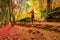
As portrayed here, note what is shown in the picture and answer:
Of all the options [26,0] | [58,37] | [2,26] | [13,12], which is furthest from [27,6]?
[58,37]

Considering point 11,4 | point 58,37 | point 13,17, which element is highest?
point 11,4

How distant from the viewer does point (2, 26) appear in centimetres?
380

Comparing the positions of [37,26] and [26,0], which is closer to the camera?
[37,26]

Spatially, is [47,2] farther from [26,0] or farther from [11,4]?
[11,4]

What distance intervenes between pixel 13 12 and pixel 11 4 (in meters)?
0.24

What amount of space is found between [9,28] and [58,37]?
1181 millimetres

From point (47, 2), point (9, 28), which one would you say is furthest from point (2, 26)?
point (47, 2)

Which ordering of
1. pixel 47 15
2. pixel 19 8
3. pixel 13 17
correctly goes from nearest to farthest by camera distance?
pixel 13 17 → pixel 19 8 → pixel 47 15

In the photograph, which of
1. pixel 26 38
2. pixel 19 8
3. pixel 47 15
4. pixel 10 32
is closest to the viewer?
pixel 26 38

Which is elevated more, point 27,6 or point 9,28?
point 27,6

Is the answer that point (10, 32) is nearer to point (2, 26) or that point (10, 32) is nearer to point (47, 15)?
point (2, 26)

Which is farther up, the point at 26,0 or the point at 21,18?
the point at 26,0

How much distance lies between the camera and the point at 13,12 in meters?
4.10

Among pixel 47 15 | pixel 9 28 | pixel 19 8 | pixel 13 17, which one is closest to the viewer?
pixel 9 28
